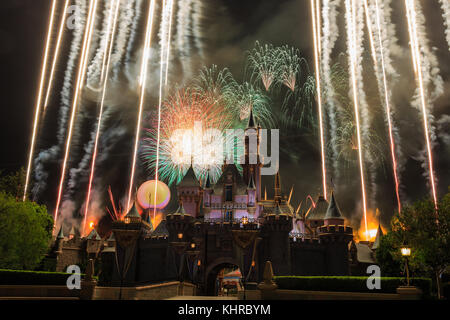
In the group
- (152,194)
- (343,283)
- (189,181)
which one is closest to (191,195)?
(189,181)

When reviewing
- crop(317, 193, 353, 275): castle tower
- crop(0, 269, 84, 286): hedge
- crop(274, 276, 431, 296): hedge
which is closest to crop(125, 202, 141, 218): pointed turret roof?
crop(0, 269, 84, 286): hedge

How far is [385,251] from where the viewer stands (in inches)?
1924

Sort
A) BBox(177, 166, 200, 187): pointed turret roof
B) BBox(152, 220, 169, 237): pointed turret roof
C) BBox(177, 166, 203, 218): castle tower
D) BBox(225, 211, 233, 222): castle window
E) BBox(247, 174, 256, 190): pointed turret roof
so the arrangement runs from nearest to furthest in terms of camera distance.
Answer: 1. BBox(152, 220, 169, 237): pointed turret roof
2. BBox(225, 211, 233, 222): castle window
3. BBox(247, 174, 256, 190): pointed turret roof
4. BBox(177, 166, 203, 218): castle tower
5. BBox(177, 166, 200, 187): pointed turret roof

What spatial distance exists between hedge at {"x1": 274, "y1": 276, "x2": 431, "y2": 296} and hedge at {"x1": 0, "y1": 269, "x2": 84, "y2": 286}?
781 inches

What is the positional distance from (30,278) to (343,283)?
26907 millimetres

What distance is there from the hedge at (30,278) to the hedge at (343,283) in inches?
781

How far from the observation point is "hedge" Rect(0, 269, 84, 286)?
3262 cm

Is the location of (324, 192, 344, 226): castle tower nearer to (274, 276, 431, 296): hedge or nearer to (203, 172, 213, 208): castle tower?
(203, 172, 213, 208): castle tower

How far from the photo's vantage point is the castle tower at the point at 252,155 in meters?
65.6

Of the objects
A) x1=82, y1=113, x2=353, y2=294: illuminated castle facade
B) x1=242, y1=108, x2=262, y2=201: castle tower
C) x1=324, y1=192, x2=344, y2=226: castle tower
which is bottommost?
x1=82, y1=113, x2=353, y2=294: illuminated castle facade

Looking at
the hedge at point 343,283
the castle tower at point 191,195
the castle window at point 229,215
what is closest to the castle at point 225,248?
the castle window at point 229,215
